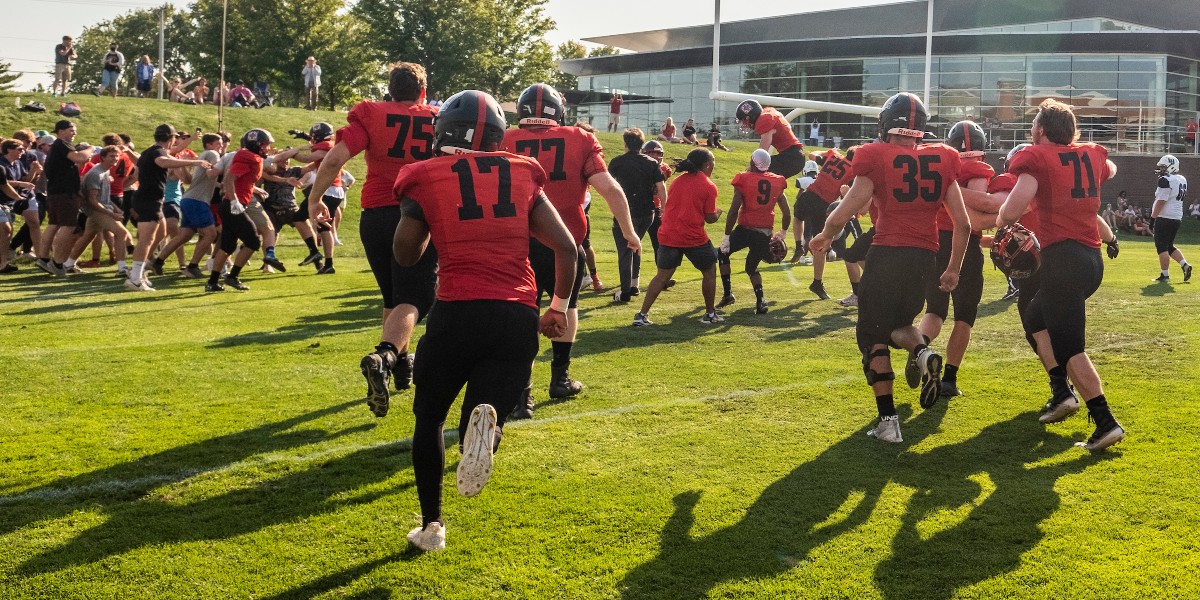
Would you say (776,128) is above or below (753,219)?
above

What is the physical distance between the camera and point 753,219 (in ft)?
39.8

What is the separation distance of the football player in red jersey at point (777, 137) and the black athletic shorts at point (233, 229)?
6.56 meters

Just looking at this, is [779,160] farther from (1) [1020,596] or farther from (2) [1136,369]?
(1) [1020,596]

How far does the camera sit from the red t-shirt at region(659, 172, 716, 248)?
1109 cm

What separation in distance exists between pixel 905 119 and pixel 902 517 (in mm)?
2644

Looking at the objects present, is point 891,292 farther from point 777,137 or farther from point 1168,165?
point 1168,165

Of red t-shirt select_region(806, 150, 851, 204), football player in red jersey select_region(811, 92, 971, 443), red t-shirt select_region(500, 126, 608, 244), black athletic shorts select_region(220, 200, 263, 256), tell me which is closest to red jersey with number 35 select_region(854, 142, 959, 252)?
football player in red jersey select_region(811, 92, 971, 443)

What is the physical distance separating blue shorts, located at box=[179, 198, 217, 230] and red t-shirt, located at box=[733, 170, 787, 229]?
7.37 metres

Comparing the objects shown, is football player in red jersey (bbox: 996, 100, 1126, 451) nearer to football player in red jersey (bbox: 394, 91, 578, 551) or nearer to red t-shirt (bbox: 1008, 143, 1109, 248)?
red t-shirt (bbox: 1008, 143, 1109, 248)

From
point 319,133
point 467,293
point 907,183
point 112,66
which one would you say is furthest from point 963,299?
point 112,66

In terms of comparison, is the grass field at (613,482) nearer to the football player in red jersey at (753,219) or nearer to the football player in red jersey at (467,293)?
the football player in red jersey at (467,293)

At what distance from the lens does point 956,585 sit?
4090 millimetres

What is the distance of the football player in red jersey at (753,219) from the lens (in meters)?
12.0

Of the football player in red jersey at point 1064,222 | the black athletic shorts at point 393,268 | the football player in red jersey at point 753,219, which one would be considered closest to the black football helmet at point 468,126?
the black athletic shorts at point 393,268
